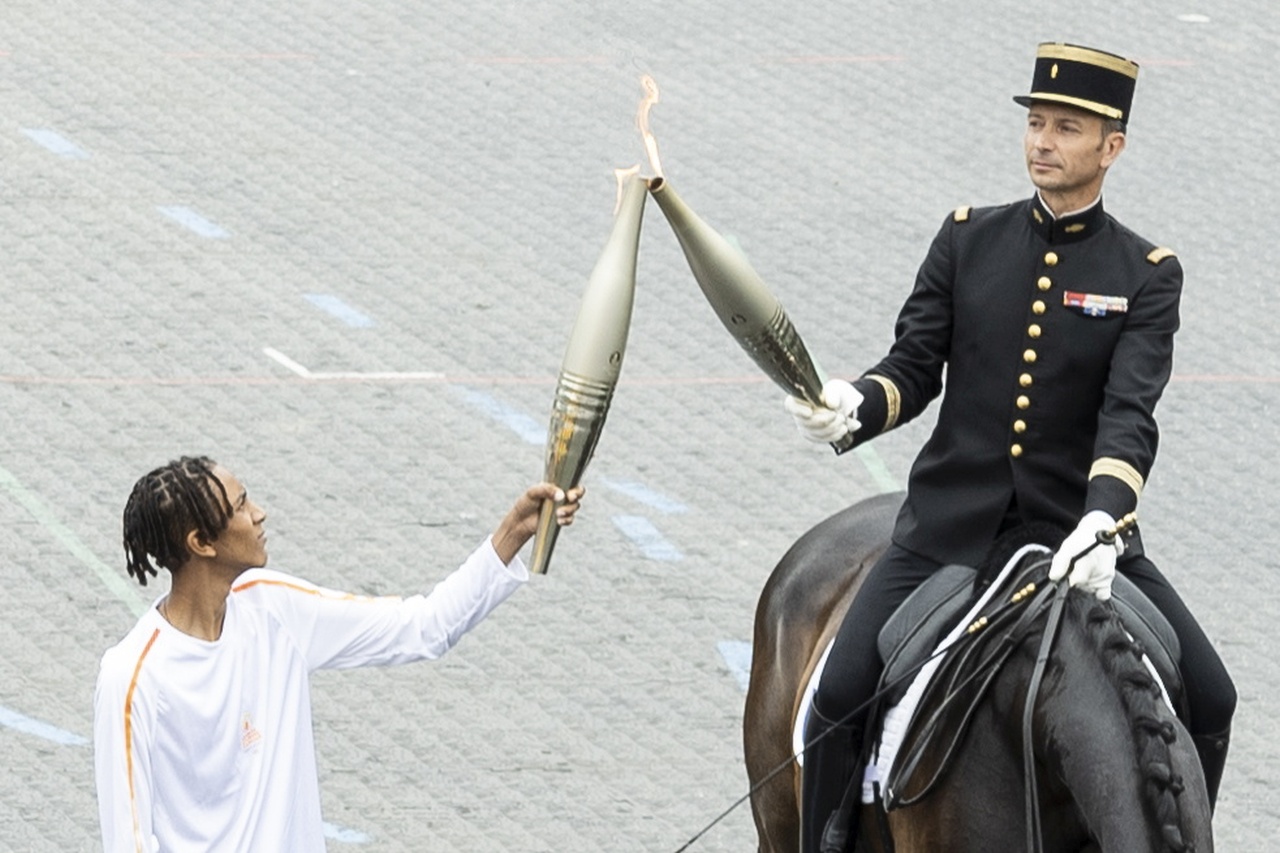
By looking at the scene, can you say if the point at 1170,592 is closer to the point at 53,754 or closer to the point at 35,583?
the point at 53,754

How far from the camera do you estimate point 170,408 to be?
12.6 m

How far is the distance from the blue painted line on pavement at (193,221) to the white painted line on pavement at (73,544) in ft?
9.88

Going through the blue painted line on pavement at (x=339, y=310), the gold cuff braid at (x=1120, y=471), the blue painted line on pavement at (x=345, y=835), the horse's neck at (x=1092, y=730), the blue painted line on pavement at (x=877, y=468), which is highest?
the gold cuff braid at (x=1120, y=471)

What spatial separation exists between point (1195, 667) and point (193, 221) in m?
9.21

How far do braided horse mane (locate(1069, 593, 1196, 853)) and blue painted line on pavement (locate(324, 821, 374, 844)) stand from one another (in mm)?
3710

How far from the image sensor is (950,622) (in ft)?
22.1

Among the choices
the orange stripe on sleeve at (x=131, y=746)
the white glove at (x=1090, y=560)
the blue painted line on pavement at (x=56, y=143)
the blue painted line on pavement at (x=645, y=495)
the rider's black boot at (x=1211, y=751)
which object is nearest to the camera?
the orange stripe on sleeve at (x=131, y=746)

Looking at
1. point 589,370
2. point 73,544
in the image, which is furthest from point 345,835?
point 589,370

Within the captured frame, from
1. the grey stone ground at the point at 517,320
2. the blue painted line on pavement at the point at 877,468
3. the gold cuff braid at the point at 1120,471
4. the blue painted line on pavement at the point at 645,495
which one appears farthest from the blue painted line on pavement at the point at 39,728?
the gold cuff braid at the point at 1120,471

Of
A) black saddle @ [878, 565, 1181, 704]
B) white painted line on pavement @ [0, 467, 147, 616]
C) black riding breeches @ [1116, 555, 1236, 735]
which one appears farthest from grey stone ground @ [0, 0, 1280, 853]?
black riding breeches @ [1116, 555, 1236, 735]

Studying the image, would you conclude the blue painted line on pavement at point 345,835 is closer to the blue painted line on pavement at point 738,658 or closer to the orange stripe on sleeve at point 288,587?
the blue painted line on pavement at point 738,658

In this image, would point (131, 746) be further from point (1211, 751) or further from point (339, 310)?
point (339, 310)

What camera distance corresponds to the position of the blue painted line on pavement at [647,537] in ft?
38.3

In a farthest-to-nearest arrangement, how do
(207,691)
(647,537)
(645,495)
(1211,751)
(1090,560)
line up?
(645,495)
(647,537)
(1211,751)
(1090,560)
(207,691)
